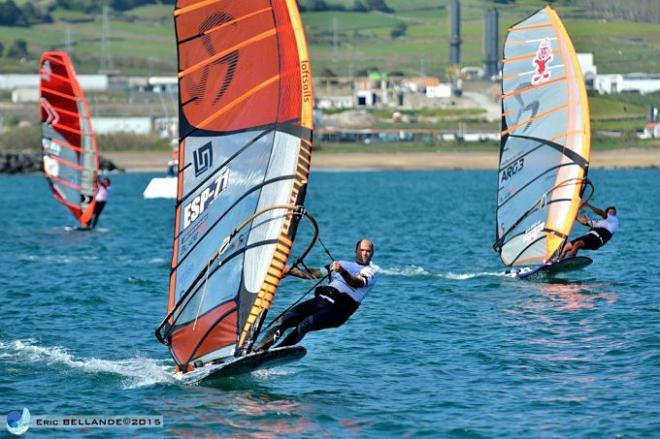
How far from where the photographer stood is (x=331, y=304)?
15648 mm

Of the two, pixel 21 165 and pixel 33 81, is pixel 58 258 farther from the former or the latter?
pixel 33 81

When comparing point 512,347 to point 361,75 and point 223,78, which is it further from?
point 361,75

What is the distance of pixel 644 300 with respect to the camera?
73.9 feet

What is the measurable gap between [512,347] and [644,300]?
17.0 ft

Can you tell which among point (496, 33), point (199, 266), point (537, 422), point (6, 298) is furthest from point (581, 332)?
point (496, 33)

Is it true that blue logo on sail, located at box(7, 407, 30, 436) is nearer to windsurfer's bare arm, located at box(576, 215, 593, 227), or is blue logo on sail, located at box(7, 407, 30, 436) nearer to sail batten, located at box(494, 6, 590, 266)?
sail batten, located at box(494, 6, 590, 266)

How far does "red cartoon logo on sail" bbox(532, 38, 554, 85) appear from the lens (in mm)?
25781

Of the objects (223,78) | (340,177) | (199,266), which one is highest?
(223,78)

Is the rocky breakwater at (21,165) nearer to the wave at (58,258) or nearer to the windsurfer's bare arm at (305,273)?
the wave at (58,258)

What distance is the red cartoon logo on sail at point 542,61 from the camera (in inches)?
1015

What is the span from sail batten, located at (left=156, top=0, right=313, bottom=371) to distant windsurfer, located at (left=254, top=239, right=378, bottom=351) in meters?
0.53

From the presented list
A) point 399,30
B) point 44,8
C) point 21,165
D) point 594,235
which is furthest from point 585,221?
point 44,8

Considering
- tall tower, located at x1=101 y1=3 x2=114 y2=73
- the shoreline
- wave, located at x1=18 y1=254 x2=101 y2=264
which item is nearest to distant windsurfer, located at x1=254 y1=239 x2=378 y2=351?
wave, located at x1=18 y1=254 x2=101 y2=264

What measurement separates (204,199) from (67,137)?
2300 cm
